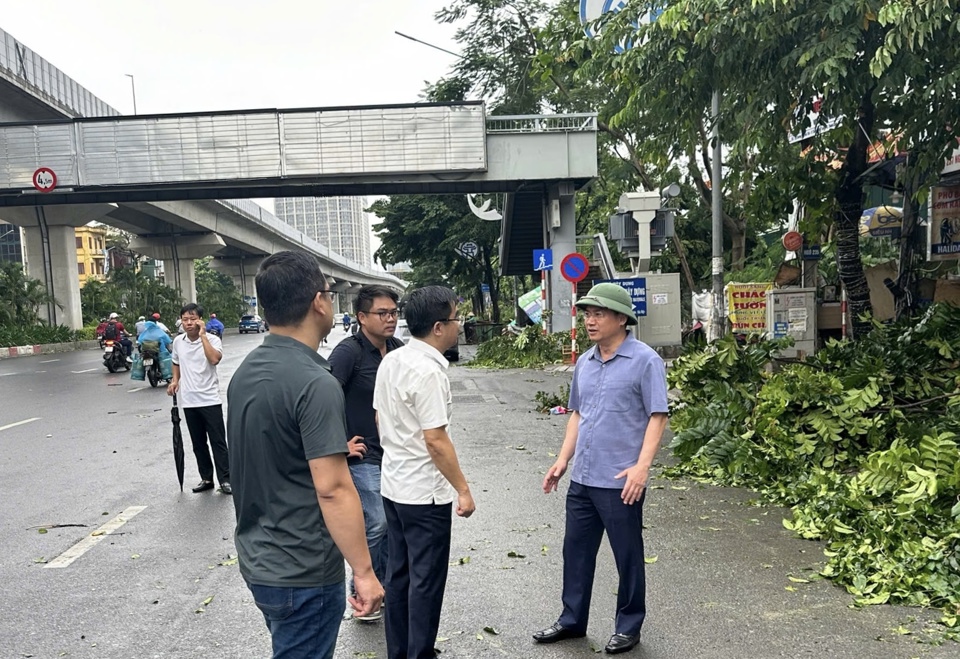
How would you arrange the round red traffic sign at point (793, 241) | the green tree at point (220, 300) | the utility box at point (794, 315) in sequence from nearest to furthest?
the utility box at point (794, 315), the round red traffic sign at point (793, 241), the green tree at point (220, 300)

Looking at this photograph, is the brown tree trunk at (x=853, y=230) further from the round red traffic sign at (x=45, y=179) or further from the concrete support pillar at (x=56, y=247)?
the concrete support pillar at (x=56, y=247)

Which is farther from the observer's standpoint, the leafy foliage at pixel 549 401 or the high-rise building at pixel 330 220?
the high-rise building at pixel 330 220

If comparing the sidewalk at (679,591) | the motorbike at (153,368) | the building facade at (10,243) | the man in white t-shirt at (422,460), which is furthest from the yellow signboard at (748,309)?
the building facade at (10,243)

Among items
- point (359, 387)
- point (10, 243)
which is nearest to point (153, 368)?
point (359, 387)

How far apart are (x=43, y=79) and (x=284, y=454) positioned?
30.8 meters

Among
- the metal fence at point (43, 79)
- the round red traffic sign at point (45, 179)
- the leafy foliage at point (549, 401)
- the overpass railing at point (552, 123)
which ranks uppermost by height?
the metal fence at point (43, 79)

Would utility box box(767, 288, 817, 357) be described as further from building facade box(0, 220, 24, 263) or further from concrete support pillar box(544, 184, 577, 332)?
building facade box(0, 220, 24, 263)

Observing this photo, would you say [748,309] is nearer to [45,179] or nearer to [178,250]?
[45,179]

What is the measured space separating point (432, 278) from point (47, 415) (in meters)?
29.5

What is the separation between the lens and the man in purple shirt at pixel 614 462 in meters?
3.68

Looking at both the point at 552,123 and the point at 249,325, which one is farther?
the point at 249,325

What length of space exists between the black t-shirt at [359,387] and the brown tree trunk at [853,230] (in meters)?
6.15

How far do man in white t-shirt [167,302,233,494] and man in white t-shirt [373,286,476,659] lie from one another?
12.3 feet

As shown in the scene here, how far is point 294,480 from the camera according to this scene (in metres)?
2.36
